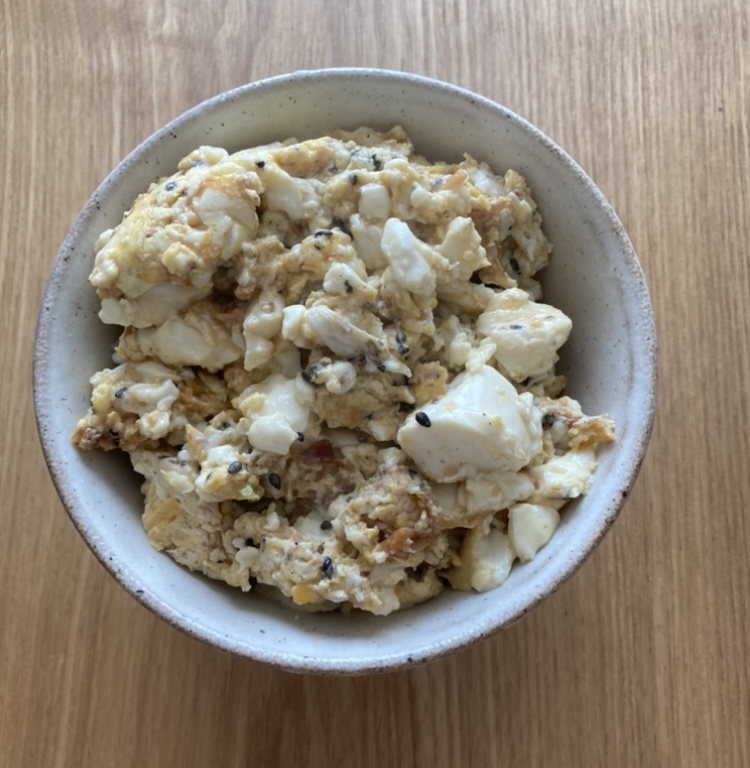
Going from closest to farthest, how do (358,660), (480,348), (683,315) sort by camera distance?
(358,660) → (480,348) → (683,315)

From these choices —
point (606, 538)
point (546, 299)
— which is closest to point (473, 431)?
point (546, 299)

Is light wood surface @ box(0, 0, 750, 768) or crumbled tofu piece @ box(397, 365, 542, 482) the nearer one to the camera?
crumbled tofu piece @ box(397, 365, 542, 482)

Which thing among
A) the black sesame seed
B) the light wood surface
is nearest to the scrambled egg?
the black sesame seed

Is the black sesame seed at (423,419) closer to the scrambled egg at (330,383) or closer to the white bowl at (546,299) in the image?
the scrambled egg at (330,383)

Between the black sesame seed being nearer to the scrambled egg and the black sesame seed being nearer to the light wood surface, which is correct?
the scrambled egg

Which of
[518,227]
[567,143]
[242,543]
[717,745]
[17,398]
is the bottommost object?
[717,745]

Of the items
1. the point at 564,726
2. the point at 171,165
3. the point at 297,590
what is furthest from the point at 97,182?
the point at 564,726

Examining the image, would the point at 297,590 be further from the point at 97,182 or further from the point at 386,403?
the point at 97,182
